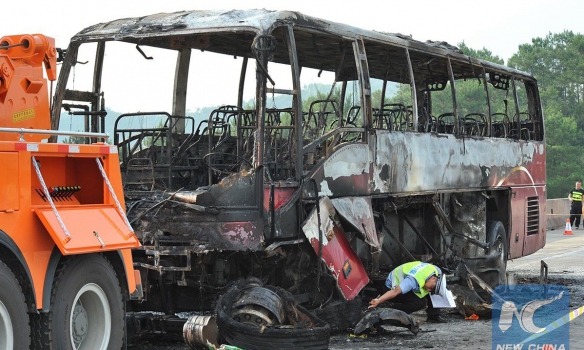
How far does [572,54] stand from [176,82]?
8174cm

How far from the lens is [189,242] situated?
29.9 feet

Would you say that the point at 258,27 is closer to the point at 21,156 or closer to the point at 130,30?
the point at 130,30

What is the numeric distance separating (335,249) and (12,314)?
4.28 m

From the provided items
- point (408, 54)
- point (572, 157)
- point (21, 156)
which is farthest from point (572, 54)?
point (21, 156)

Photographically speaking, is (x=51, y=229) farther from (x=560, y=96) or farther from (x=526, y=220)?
(x=560, y=96)

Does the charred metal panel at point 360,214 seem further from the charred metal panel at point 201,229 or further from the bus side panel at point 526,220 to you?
the bus side panel at point 526,220

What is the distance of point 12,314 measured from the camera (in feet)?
20.9

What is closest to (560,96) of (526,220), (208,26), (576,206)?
(576,206)

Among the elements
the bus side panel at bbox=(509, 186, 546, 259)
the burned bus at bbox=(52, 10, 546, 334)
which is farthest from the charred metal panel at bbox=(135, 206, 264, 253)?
the bus side panel at bbox=(509, 186, 546, 259)

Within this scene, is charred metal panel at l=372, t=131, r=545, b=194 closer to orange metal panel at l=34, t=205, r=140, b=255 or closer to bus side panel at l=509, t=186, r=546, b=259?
bus side panel at l=509, t=186, r=546, b=259

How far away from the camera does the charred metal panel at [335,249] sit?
31.7ft

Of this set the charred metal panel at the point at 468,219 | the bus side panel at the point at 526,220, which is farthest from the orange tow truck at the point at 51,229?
the bus side panel at the point at 526,220

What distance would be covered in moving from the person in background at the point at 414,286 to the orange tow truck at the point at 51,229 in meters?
3.56

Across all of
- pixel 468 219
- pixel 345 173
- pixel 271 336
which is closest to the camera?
pixel 271 336
